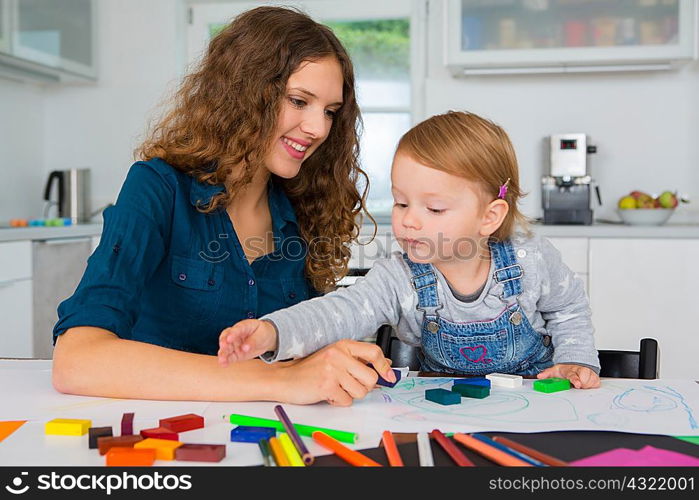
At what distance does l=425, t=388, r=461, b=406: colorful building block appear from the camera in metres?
0.94

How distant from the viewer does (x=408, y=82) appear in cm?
365

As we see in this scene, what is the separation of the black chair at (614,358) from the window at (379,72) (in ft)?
7.21

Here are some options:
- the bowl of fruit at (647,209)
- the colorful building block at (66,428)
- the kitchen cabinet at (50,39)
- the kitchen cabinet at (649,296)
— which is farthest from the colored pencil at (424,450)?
the kitchen cabinet at (50,39)

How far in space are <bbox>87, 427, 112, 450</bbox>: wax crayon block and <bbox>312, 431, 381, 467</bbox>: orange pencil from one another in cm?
22

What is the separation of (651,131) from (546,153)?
1.57 ft

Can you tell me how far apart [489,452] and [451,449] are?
4 centimetres

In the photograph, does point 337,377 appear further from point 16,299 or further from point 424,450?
point 16,299

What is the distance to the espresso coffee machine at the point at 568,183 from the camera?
10.2 ft

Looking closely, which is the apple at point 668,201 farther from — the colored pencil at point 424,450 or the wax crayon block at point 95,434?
the wax crayon block at point 95,434

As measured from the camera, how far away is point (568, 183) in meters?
3.14

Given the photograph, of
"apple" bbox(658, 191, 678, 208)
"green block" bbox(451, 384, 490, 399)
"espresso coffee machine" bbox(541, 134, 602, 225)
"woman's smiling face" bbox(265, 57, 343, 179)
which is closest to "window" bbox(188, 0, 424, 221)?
"espresso coffee machine" bbox(541, 134, 602, 225)

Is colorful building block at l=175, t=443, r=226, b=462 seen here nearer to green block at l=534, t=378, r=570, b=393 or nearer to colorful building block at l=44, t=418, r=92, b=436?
colorful building block at l=44, t=418, r=92, b=436

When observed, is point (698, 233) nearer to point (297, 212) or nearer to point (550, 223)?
point (550, 223)
